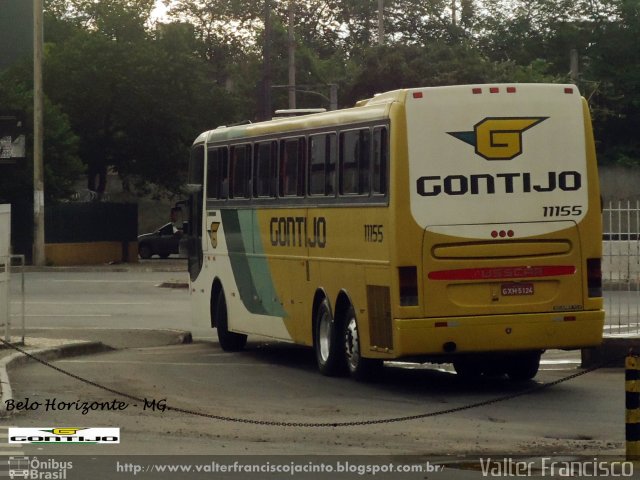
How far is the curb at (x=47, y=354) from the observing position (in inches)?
602

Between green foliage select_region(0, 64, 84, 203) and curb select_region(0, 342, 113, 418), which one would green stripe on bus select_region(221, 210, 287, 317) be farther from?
green foliage select_region(0, 64, 84, 203)

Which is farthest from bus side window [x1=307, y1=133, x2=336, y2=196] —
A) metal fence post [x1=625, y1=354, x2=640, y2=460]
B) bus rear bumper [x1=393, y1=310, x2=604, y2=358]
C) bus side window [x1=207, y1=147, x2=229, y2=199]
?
metal fence post [x1=625, y1=354, x2=640, y2=460]

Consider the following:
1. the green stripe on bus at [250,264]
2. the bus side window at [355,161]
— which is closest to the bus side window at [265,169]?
the green stripe on bus at [250,264]

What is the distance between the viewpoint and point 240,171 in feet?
70.6

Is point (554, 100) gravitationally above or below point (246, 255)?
above

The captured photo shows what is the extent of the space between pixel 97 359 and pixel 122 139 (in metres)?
38.7

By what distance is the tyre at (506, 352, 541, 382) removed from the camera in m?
17.5

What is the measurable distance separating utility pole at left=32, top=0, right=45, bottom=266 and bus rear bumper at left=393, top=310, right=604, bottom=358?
31.7 meters

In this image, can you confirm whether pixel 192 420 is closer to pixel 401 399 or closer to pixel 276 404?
pixel 276 404

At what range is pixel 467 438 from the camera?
12.7 meters

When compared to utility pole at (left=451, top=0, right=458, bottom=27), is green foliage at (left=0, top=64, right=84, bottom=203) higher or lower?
lower

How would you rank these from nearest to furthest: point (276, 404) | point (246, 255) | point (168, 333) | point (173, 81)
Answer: point (276, 404) < point (246, 255) < point (168, 333) < point (173, 81)

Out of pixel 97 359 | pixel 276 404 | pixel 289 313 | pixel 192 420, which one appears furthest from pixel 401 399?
pixel 97 359

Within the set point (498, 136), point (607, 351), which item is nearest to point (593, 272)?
point (498, 136)
